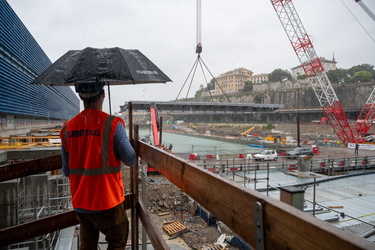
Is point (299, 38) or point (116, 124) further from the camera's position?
point (299, 38)

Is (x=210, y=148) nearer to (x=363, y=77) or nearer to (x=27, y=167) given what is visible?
(x=27, y=167)

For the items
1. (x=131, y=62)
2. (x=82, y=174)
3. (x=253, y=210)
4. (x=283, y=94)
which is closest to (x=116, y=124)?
(x=82, y=174)

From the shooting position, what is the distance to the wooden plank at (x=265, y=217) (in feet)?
2.02

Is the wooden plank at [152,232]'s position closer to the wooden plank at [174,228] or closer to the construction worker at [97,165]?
the construction worker at [97,165]

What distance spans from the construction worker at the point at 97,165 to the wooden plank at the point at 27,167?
0.63 m

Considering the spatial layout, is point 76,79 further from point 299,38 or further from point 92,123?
point 299,38

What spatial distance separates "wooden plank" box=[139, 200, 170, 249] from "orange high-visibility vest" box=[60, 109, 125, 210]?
0.38 m

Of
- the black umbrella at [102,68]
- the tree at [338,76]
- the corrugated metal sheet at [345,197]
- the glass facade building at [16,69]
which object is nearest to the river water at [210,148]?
the corrugated metal sheet at [345,197]

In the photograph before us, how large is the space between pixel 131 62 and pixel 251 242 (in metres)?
2.37

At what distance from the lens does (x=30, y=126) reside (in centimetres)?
2458

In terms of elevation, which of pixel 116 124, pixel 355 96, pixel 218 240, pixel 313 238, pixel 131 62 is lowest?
pixel 218 240

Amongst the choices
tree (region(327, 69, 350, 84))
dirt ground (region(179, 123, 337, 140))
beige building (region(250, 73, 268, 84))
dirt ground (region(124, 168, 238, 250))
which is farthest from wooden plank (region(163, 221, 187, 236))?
beige building (region(250, 73, 268, 84))

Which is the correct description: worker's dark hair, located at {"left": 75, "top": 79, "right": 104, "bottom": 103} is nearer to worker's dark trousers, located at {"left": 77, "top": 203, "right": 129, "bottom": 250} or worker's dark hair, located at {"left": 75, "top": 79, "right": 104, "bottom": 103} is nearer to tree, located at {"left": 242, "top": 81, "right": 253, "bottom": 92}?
worker's dark trousers, located at {"left": 77, "top": 203, "right": 129, "bottom": 250}

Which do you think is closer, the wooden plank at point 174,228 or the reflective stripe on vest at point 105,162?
the reflective stripe on vest at point 105,162
